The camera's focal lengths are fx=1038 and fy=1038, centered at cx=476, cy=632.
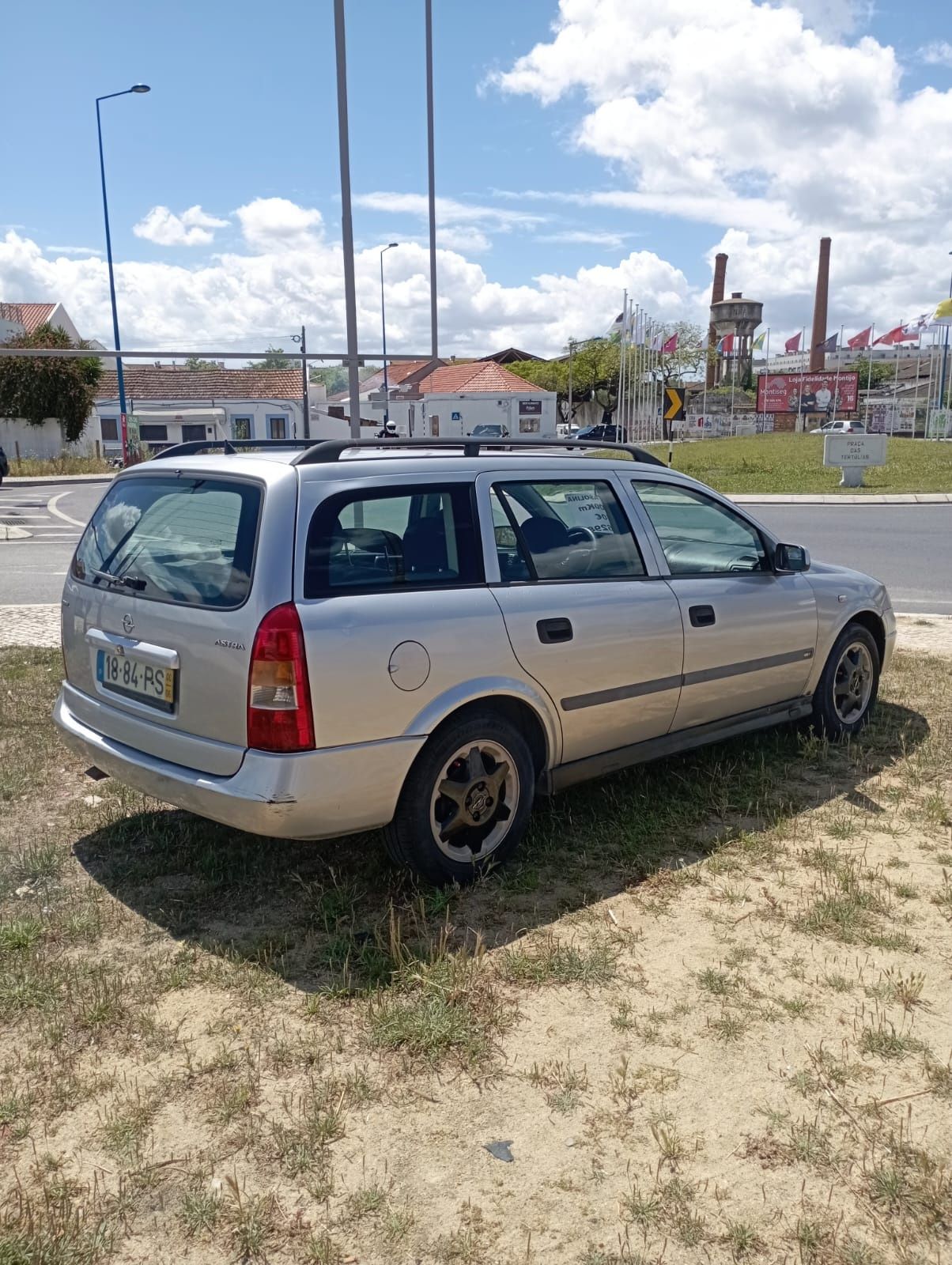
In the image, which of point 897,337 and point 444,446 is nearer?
point 444,446

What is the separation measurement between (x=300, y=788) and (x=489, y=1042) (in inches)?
40.2

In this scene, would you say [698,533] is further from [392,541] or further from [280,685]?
[280,685]

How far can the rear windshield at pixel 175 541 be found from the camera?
144 inches

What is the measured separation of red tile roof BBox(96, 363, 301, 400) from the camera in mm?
54156

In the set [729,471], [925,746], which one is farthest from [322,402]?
[925,746]

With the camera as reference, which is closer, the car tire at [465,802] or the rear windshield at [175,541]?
the rear windshield at [175,541]

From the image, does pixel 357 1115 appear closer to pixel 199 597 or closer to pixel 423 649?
pixel 423 649

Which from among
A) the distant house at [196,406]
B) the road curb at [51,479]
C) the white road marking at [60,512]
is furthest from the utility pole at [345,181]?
the distant house at [196,406]

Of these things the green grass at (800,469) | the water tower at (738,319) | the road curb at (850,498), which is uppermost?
the water tower at (738,319)

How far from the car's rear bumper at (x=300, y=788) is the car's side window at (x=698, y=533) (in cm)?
196

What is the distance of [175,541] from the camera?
4.05 metres

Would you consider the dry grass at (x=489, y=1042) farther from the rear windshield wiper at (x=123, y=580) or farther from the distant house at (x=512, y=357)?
the distant house at (x=512, y=357)

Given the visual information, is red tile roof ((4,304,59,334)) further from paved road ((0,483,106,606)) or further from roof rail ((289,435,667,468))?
roof rail ((289,435,667,468))

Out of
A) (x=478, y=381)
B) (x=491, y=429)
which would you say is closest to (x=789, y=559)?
(x=491, y=429)
